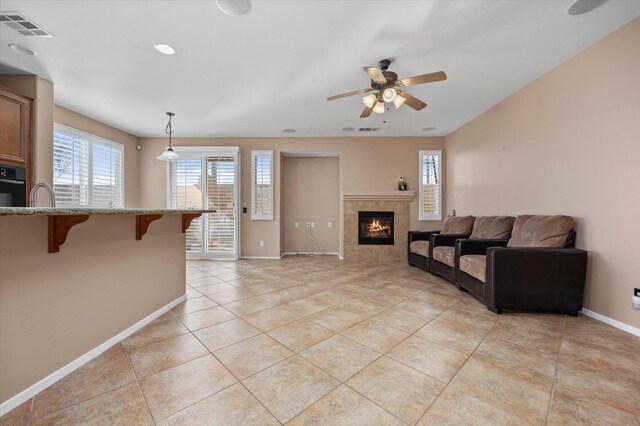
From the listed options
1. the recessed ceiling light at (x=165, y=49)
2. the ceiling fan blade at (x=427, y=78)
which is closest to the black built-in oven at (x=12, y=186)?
the recessed ceiling light at (x=165, y=49)

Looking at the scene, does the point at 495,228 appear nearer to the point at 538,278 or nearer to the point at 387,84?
the point at 538,278

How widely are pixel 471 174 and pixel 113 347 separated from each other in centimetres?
556

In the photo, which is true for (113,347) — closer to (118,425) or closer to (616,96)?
(118,425)

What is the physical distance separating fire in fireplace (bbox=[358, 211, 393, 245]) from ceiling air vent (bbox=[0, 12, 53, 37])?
204 inches

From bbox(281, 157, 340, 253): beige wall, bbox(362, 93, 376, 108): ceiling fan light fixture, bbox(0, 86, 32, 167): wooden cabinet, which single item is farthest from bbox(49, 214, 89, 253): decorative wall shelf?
bbox(281, 157, 340, 253): beige wall

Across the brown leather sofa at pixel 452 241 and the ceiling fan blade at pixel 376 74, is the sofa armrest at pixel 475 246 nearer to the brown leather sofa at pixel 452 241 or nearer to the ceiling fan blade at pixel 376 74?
the brown leather sofa at pixel 452 241

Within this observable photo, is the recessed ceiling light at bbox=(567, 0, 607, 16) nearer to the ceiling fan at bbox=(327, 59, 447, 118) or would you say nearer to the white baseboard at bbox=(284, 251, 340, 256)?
the ceiling fan at bbox=(327, 59, 447, 118)

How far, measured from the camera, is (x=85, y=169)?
4566 mm

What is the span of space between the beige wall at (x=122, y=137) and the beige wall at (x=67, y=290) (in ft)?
11.4

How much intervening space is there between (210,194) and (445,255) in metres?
4.85

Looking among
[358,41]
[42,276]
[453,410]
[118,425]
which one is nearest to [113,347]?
[42,276]

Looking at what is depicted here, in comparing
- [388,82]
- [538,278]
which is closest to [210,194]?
[388,82]

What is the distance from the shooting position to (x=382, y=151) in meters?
5.76

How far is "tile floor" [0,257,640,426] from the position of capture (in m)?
1.34
